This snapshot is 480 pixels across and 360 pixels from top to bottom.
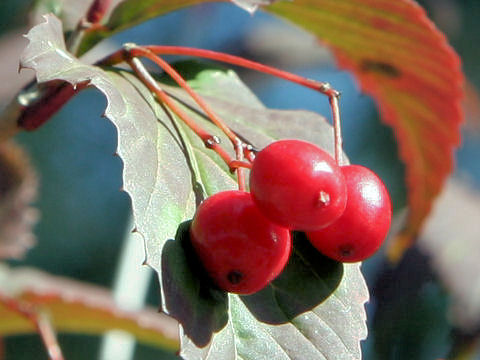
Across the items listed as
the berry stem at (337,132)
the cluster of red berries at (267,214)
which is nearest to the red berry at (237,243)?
the cluster of red berries at (267,214)

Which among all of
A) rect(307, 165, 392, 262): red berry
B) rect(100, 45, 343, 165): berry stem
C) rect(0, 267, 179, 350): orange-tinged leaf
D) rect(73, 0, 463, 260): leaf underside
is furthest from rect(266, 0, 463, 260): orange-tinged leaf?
rect(0, 267, 179, 350): orange-tinged leaf

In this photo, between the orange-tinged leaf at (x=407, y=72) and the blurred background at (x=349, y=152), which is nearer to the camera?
the orange-tinged leaf at (x=407, y=72)

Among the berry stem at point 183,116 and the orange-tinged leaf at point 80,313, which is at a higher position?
the berry stem at point 183,116

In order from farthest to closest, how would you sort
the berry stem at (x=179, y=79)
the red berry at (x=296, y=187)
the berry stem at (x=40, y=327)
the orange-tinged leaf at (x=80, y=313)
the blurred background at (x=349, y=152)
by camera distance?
the blurred background at (x=349, y=152), the orange-tinged leaf at (x=80, y=313), the berry stem at (x=40, y=327), the berry stem at (x=179, y=79), the red berry at (x=296, y=187)

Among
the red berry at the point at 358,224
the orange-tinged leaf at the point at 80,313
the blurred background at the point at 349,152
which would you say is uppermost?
the red berry at the point at 358,224

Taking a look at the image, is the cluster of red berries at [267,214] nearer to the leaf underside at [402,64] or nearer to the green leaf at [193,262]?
the green leaf at [193,262]

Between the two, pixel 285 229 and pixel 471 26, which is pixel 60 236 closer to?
pixel 471 26
